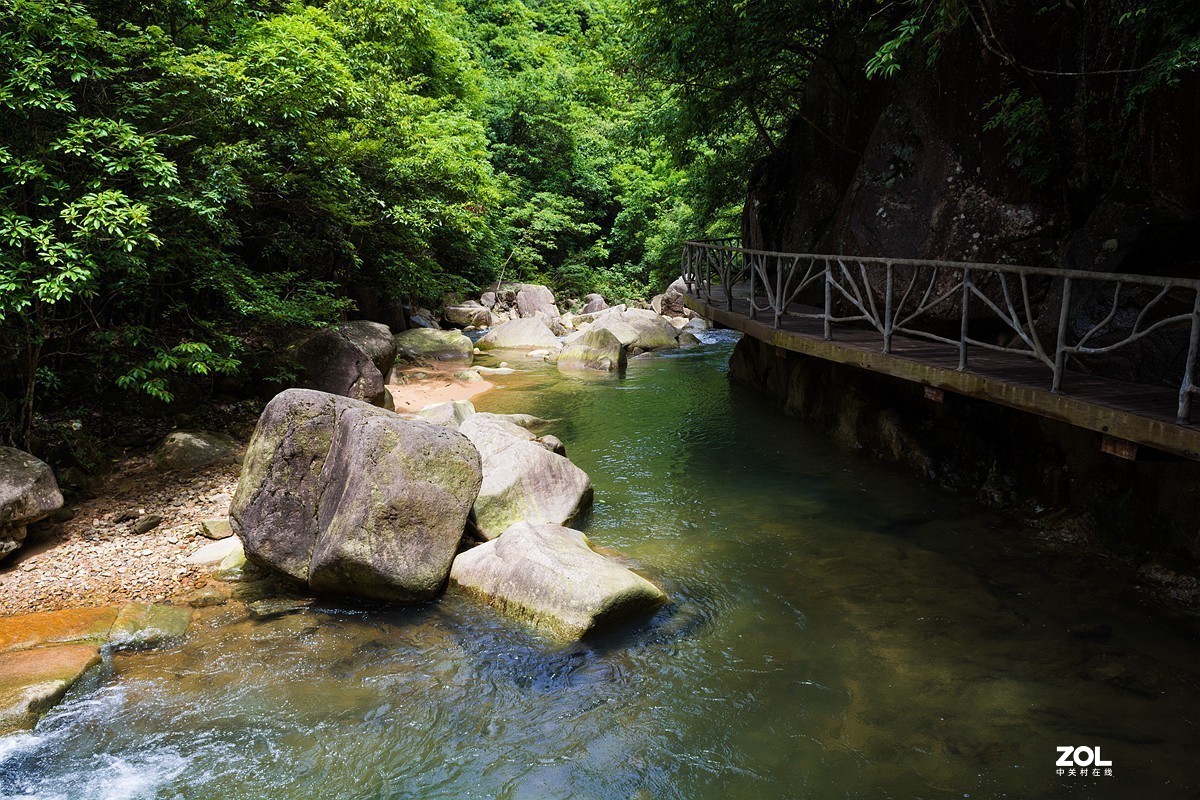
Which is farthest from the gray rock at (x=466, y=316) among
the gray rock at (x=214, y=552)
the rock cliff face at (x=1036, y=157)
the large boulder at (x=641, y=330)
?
the gray rock at (x=214, y=552)

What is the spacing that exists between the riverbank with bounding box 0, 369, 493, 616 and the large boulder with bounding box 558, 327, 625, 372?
32.4ft

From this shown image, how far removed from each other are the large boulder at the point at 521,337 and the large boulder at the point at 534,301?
3855mm

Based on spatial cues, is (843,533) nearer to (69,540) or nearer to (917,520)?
(917,520)

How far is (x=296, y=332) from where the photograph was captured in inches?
458

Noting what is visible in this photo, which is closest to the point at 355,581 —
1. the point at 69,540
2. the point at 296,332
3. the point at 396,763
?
the point at 396,763

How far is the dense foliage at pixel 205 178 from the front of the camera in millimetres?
7469

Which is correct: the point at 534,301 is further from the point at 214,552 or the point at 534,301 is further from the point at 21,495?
the point at 21,495

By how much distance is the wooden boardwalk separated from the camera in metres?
5.66

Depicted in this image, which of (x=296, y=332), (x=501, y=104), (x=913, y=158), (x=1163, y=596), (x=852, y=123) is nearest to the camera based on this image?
(x=1163, y=596)

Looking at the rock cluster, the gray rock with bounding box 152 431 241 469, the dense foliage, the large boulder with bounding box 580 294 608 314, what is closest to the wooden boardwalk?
the rock cluster

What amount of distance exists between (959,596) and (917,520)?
1869 mm

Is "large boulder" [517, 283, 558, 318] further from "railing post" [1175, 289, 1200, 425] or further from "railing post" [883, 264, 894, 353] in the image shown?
"railing post" [1175, 289, 1200, 425]

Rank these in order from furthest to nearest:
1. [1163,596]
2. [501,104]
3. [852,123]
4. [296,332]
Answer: [501,104] < [852,123] < [296,332] < [1163,596]

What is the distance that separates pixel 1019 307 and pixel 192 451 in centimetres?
1017
